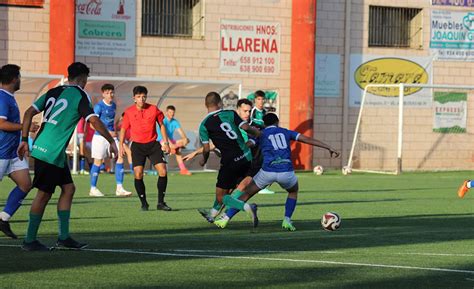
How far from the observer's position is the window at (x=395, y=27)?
36.5 metres

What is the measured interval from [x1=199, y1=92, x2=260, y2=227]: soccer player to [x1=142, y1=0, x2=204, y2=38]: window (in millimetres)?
17731

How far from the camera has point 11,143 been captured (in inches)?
531

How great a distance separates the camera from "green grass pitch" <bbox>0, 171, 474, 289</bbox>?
375 inches

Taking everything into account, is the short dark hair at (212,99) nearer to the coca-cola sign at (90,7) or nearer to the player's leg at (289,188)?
the player's leg at (289,188)

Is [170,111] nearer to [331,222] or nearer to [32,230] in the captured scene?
[331,222]

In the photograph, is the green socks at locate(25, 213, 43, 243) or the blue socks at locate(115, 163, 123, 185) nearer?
the green socks at locate(25, 213, 43, 243)

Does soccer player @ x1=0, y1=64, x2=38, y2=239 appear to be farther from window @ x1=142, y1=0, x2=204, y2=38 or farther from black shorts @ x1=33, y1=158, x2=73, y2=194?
window @ x1=142, y1=0, x2=204, y2=38

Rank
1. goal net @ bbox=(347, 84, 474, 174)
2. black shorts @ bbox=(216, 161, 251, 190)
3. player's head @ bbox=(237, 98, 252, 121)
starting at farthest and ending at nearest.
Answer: goal net @ bbox=(347, 84, 474, 174), player's head @ bbox=(237, 98, 252, 121), black shorts @ bbox=(216, 161, 251, 190)

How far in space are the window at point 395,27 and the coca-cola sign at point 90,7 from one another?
9275 mm

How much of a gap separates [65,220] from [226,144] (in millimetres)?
4364

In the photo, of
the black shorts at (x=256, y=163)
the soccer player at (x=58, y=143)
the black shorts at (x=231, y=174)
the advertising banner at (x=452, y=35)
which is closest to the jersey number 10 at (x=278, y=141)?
the black shorts at (x=231, y=174)

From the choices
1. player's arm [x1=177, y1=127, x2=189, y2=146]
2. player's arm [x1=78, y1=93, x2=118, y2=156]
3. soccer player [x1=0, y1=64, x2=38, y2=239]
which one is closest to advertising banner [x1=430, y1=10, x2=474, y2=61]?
player's arm [x1=177, y1=127, x2=189, y2=146]

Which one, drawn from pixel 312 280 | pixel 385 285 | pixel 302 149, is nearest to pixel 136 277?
pixel 312 280

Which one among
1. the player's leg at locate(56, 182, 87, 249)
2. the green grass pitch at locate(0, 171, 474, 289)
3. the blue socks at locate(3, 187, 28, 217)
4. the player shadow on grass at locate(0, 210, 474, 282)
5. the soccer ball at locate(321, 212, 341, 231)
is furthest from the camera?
the soccer ball at locate(321, 212, 341, 231)
